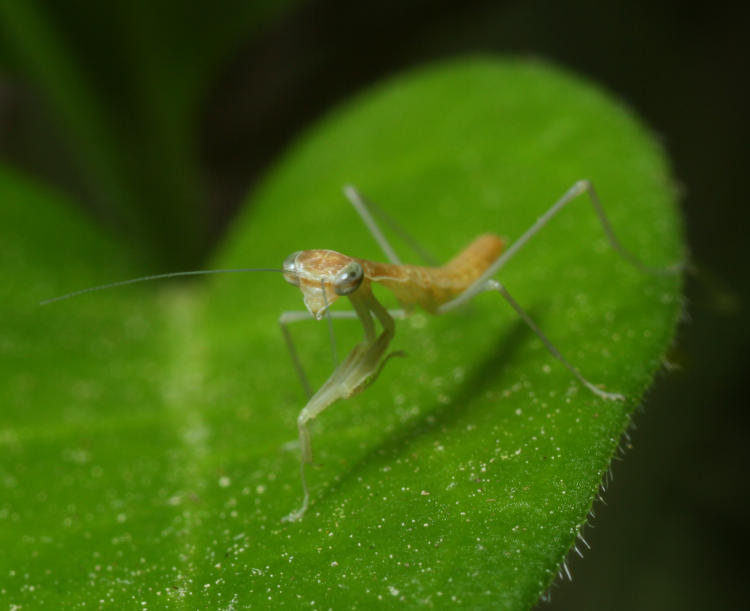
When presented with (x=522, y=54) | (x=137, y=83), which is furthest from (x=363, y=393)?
(x=522, y=54)

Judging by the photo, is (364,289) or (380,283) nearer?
(364,289)

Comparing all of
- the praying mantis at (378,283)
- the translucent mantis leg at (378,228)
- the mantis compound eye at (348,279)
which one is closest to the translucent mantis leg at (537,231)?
the praying mantis at (378,283)

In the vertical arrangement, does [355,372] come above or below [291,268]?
below

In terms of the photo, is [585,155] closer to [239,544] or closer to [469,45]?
[239,544]

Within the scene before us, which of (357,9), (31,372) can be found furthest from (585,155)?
(357,9)

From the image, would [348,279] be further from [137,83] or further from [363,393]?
[137,83]

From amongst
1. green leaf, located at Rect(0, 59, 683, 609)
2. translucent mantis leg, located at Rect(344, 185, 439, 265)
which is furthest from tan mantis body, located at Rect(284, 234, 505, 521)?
translucent mantis leg, located at Rect(344, 185, 439, 265)

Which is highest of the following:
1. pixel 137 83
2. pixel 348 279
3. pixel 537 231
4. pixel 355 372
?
pixel 137 83
